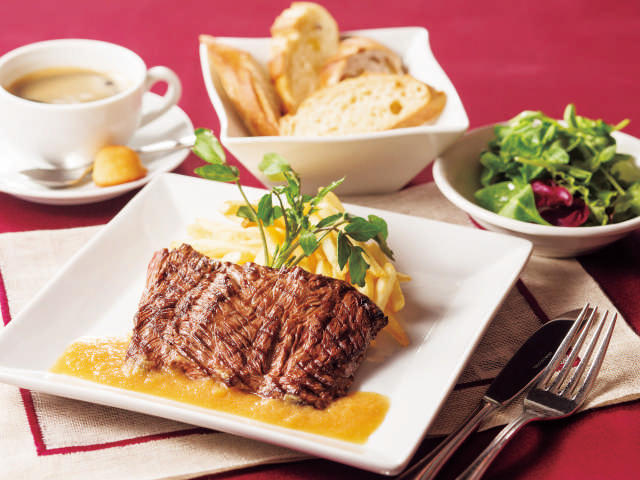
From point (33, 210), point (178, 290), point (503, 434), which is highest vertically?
point (178, 290)

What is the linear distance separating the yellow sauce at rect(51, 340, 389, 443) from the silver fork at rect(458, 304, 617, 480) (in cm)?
40

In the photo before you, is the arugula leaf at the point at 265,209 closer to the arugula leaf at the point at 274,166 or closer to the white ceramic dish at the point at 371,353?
the arugula leaf at the point at 274,166

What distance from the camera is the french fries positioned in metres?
2.94

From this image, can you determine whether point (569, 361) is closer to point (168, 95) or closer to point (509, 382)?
point (509, 382)

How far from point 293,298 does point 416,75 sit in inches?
94.8

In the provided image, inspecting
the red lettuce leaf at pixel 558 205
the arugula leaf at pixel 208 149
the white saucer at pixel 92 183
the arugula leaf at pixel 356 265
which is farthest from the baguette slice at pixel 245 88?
the arugula leaf at pixel 356 265

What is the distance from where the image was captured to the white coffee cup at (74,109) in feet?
13.0

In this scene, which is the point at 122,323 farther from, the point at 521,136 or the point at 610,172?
the point at 610,172

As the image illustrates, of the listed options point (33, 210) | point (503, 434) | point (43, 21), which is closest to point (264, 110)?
point (33, 210)

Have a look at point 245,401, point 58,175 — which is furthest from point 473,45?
point 245,401

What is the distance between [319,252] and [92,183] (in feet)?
5.26

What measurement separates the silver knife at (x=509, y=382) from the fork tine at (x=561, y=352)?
0.09 ft

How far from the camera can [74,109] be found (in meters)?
3.96

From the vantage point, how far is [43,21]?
6035mm
